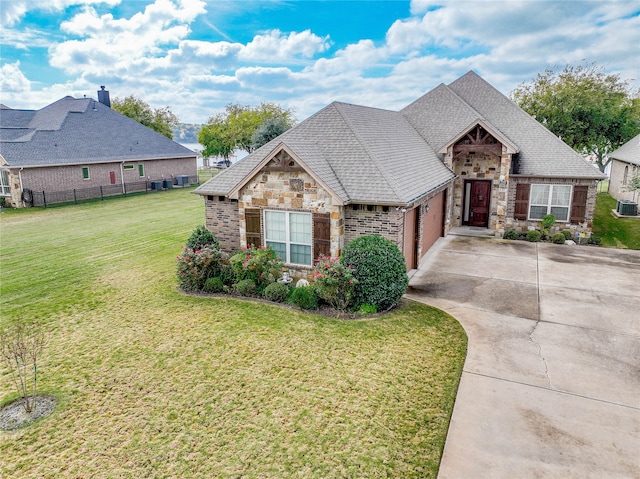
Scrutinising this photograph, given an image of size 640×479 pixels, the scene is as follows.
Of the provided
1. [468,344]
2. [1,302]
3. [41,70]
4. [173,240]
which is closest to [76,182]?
[41,70]

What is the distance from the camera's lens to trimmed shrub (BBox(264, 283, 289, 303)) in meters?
11.9

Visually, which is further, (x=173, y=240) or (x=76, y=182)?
(x=76, y=182)

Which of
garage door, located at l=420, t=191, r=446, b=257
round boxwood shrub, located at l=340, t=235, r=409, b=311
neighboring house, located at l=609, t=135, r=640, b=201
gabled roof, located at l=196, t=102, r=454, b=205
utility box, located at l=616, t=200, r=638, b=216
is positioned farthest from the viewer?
neighboring house, located at l=609, t=135, r=640, b=201

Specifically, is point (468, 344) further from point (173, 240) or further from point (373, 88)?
point (373, 88)

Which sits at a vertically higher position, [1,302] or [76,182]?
[76,182]

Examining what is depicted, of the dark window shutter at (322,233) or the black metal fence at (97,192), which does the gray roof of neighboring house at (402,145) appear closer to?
the dark window shutter at (322,233)

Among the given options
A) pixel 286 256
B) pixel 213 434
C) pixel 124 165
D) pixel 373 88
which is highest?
pixel 373 88

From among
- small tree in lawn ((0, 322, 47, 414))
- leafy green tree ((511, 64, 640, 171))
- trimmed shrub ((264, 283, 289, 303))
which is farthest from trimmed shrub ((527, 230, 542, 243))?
small tree in lawn ((0, 322, 47, 414))

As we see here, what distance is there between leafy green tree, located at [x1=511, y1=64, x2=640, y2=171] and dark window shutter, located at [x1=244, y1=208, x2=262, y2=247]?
85.5 ft

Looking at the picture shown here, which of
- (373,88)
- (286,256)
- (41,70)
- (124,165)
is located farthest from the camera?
(124,165)

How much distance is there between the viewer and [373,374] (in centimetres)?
816

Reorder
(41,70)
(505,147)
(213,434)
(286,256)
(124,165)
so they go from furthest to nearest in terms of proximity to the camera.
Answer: (124,165) < (41,70) < (505,147) < (286,256) < (213,434)

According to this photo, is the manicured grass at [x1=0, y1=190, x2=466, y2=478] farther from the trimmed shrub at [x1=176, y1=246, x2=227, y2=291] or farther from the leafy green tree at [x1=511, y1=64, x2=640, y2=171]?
the leafy green tree at [x1=511, y1=64, x2=640, y2=171]

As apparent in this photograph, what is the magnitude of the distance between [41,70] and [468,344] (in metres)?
33.9
